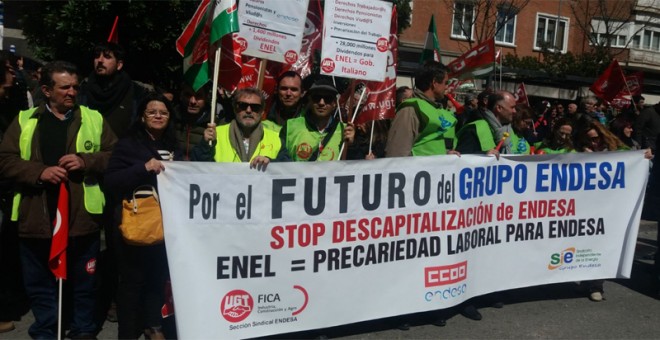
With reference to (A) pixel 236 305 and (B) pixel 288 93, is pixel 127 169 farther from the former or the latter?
(B) pixel 288 93

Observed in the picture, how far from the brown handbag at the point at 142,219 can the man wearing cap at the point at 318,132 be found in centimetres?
108

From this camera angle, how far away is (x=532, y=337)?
16.7ft

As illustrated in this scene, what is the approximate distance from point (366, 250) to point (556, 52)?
92.7 feet

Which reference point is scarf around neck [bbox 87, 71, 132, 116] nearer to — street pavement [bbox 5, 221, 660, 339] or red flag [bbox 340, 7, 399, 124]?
street pavement [bbox 5, 221, 660, 339]

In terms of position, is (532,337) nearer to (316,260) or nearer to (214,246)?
(316,260)

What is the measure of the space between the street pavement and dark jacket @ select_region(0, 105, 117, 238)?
0.87m

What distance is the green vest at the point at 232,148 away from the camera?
4.54 m

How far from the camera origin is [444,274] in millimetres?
5152

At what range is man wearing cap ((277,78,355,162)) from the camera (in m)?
4.95

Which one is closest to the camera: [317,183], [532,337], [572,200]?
[317,183]

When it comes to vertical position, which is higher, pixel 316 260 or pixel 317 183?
pixel 317 183

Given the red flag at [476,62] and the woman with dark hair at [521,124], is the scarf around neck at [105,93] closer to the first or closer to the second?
the woman with dark hair at [521,124]

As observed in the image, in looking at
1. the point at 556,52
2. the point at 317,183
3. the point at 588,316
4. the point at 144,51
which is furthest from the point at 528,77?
the point at 317,183

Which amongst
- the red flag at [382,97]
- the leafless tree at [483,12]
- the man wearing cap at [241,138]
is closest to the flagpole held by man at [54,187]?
the man wearing cap at [241,138]
